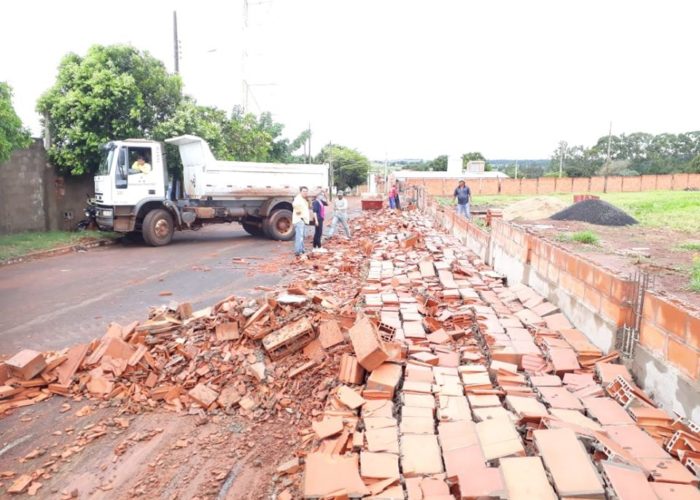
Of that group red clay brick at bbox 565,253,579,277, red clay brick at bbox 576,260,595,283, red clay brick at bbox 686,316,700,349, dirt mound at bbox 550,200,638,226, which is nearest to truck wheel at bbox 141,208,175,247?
dirt mound at bbox 550,200,638,226

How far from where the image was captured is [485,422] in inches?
133

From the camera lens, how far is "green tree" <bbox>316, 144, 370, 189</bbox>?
57906 mm

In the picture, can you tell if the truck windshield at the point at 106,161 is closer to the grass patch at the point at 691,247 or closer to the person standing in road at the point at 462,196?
the person standing in road at the point at 462,196

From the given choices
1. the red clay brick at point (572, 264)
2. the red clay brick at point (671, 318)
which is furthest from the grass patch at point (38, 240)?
the red clay brick at point (671, 318)

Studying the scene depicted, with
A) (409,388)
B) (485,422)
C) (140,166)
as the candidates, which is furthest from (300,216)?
(485,422)

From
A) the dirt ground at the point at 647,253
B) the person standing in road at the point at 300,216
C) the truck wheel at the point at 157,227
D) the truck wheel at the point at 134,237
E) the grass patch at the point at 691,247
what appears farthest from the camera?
the truck wheel at the point at 134,237

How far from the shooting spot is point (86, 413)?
4398 mm

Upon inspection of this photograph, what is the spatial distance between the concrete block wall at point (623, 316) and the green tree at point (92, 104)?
1262 centimetres

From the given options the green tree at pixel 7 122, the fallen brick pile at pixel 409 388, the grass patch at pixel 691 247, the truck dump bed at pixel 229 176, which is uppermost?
the green tree at pixel 7 122

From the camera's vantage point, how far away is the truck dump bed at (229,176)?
14062 millimetres

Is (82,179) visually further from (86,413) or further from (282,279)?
(86,413)

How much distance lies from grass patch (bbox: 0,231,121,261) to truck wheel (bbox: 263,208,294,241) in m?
4.53

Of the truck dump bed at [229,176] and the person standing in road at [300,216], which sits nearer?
the person standing in road at [300,216]

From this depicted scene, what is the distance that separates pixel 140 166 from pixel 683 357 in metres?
12.6
